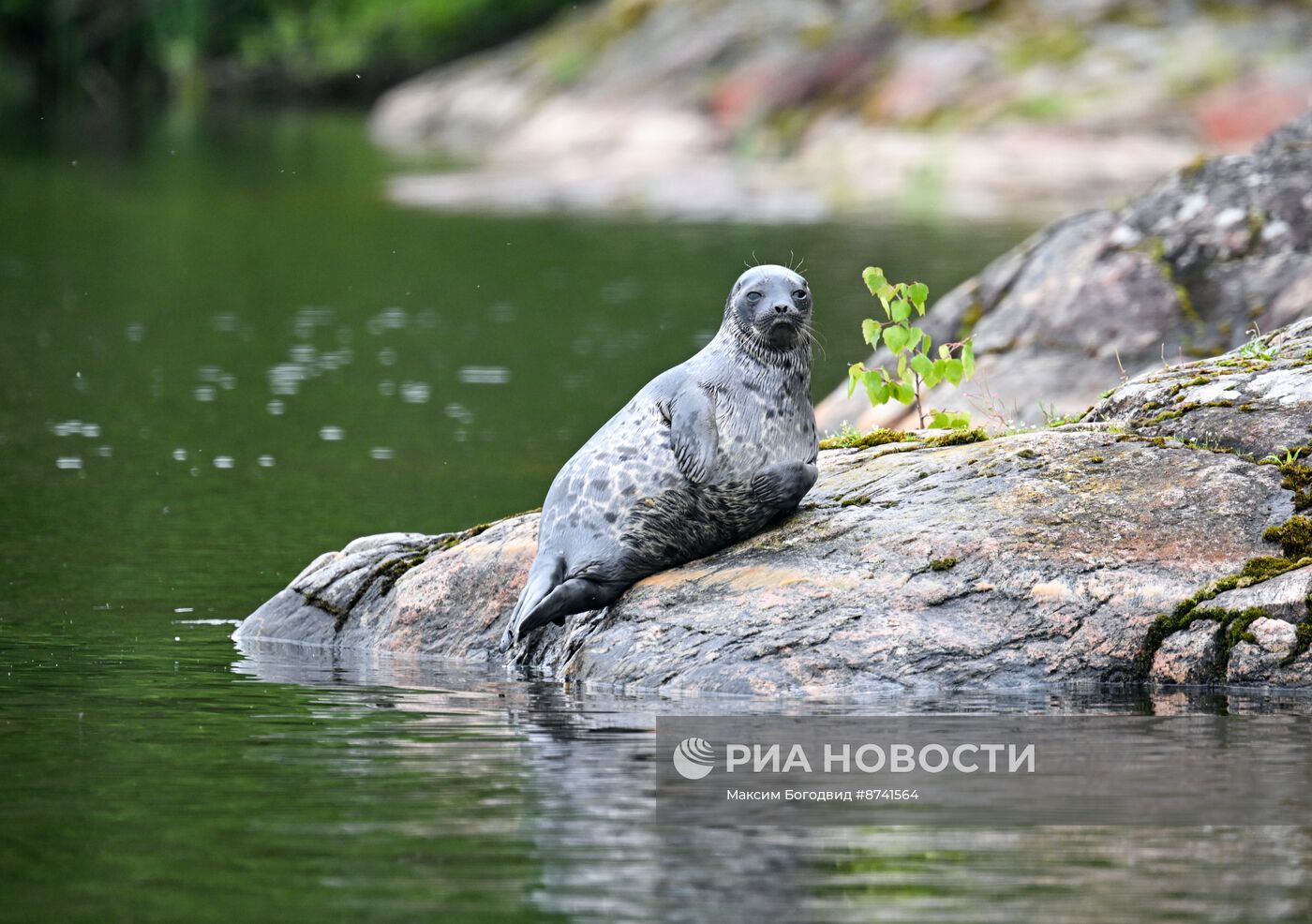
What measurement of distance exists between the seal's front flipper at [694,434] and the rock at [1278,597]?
7.58 feet

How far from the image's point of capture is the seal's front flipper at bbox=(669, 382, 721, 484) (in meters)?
9.33

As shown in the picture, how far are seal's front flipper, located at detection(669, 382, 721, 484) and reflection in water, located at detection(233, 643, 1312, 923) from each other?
5.71ft

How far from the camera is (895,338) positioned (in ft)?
36.5

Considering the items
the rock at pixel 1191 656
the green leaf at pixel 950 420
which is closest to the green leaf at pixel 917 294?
the green leaf at pixel 950 420

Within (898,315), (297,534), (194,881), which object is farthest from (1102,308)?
(194,881)

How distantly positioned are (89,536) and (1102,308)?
7662mm

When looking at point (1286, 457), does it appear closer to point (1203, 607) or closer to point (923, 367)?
point (1203, 607)

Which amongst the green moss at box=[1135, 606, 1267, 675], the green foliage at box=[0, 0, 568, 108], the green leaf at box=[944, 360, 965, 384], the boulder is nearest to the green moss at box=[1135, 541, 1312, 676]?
the green moss at box=[1135, 606, 1267, 675]

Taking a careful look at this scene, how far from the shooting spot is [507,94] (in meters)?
57.2

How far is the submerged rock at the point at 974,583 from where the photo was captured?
28.3ft

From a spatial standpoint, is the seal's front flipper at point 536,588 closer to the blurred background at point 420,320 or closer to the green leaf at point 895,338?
the blurred background at point 420,320

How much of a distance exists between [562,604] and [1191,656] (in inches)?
108

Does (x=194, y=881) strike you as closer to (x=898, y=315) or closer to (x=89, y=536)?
(x=898, y=315)

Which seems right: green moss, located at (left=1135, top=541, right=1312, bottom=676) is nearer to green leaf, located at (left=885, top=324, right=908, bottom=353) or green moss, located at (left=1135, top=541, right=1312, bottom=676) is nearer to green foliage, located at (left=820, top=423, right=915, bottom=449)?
green foliage, located at (left=820, top=423, right=915, bottom=449)
